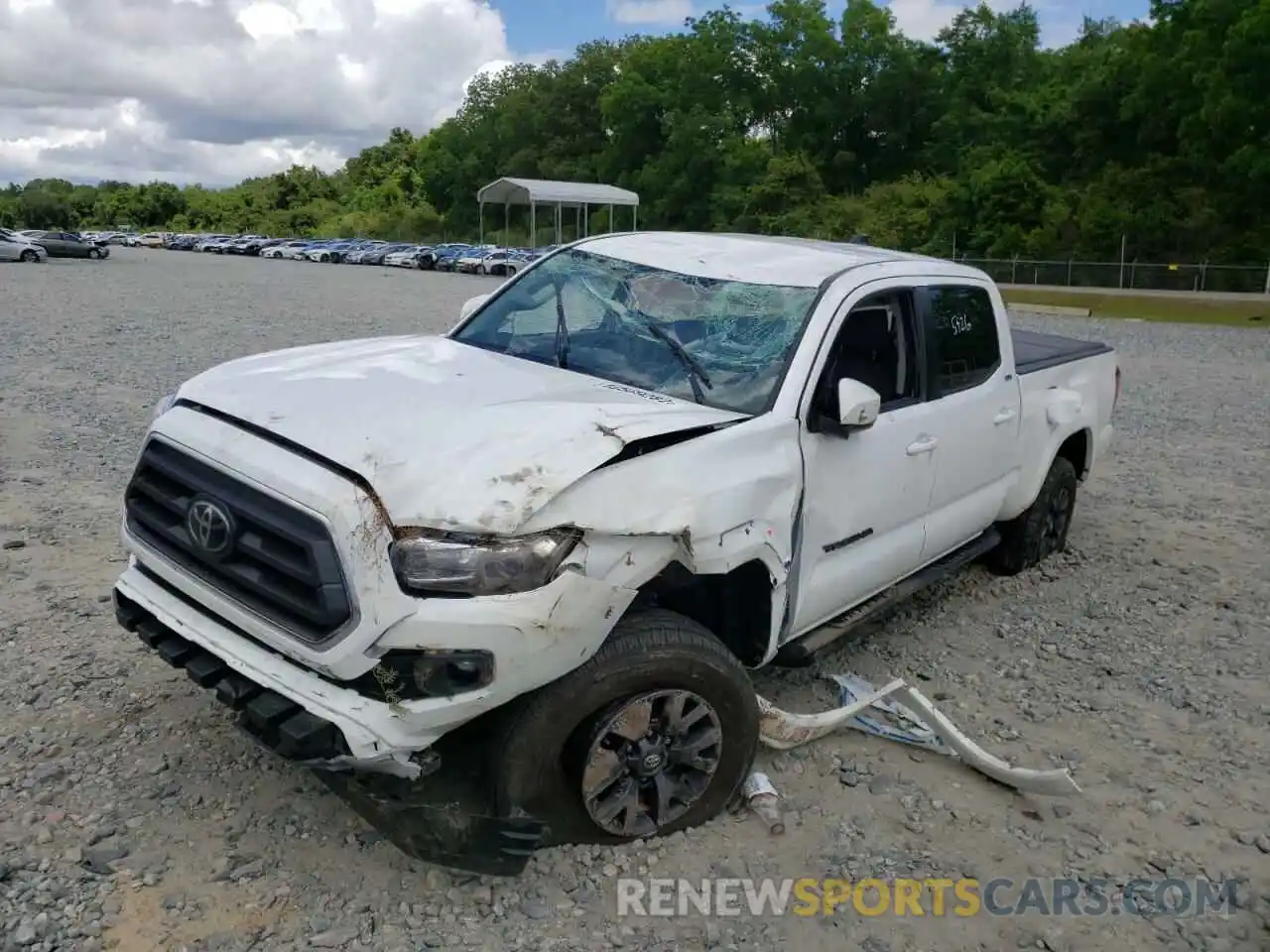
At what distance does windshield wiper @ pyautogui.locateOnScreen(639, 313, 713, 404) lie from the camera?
12.7 feet

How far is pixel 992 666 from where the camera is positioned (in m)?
4.99

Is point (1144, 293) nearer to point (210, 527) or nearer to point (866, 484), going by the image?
point (866, 484)

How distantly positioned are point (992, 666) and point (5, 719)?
420cm

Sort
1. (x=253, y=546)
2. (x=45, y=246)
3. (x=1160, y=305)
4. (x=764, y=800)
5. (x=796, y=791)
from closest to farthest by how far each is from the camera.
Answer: (x=253, y=546) → (x=764, y=800) → (x=796, y=791) → (x=1160, y=305) → (x=45, y=246)

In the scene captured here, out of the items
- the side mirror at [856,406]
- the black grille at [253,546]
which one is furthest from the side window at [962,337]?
the black grille at [253,546]

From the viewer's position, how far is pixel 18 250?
3756 centimetres

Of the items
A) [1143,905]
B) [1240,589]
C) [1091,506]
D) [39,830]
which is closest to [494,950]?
[39,830]

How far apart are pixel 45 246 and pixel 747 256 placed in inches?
1799

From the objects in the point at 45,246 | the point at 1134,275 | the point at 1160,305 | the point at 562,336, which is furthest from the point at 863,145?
the point at 562,336

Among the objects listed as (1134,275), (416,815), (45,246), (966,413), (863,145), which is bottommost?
(416,815)

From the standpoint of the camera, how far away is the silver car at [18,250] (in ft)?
123

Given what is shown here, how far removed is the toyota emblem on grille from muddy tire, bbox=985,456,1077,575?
168 inches

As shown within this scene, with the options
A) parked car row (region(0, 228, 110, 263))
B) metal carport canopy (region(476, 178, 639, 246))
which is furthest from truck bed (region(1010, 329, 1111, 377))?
metal carport canopy (region(476, 178, 639, 246))

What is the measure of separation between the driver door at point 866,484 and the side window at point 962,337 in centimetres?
20
